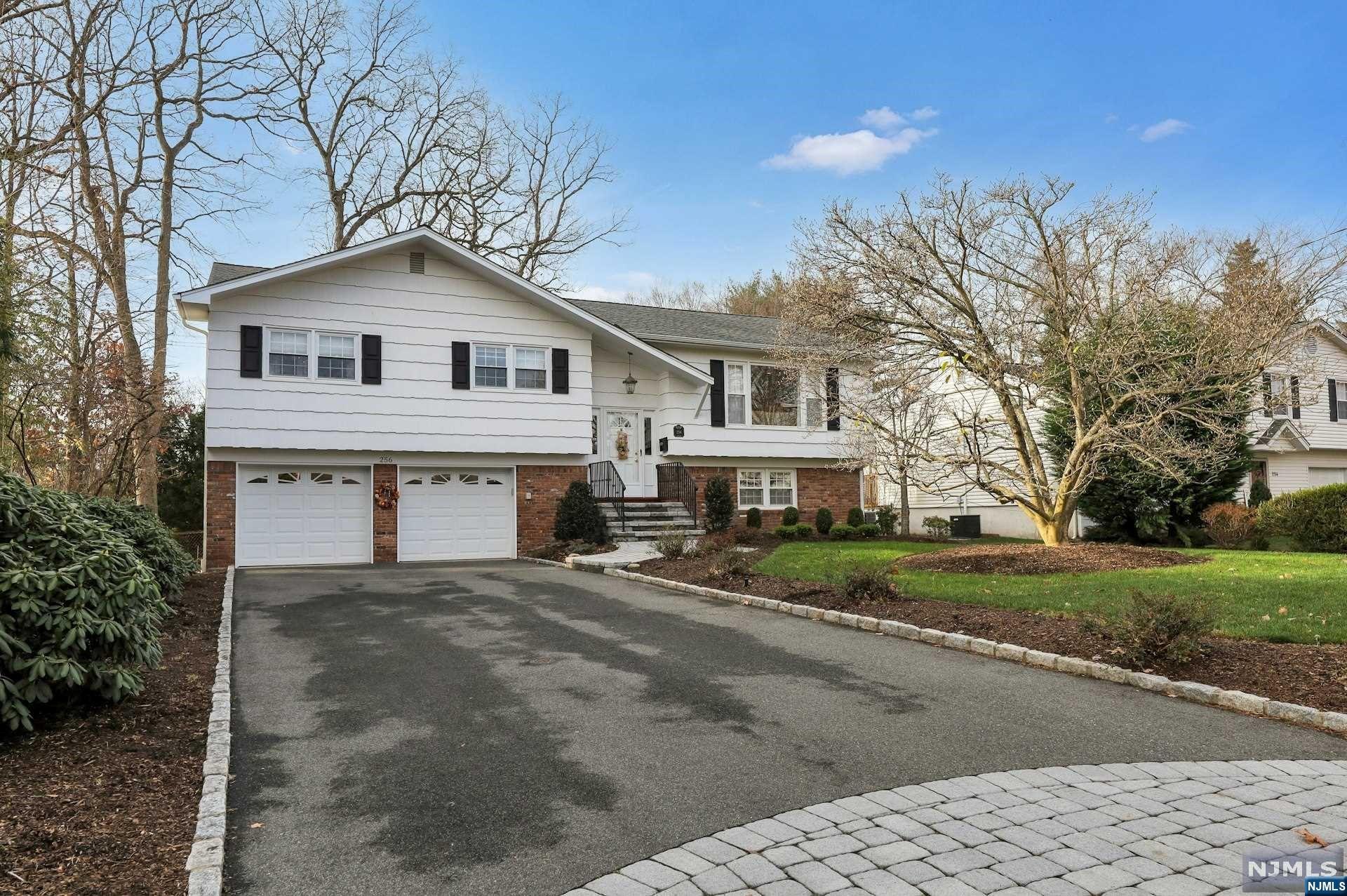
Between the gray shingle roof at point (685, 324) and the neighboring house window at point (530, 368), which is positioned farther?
the gray shingle roof at point (685, 324)

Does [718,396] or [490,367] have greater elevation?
[490,367]

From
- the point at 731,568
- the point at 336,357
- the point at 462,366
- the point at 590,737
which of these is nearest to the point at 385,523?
the point at 336,357

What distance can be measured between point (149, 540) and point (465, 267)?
9.56 m

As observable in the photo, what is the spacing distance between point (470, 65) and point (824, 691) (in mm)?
27122

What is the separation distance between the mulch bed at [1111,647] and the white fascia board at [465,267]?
981 centimetres

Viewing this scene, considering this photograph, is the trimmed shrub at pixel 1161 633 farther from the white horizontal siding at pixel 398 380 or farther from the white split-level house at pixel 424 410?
the white horizontal siding at pixel 398 380

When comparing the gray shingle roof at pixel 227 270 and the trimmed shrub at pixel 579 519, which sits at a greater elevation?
the gray shingle roof at pixel 227 270

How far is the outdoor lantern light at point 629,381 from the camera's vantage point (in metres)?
20.4

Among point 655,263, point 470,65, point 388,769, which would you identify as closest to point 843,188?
point 388,769

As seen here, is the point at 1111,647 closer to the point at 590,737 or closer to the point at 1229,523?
the point at 590,737

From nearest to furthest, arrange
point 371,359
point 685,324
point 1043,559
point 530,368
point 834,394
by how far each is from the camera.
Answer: point 1043,559, point 834,394, point 371,359, point 530,368, point 685,324

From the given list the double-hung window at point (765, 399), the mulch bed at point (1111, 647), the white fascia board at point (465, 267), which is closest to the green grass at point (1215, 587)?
the mulch bed at point (1111, 647)

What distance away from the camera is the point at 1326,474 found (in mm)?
28953

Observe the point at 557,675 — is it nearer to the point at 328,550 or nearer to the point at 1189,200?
the point at 328,550
